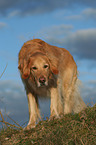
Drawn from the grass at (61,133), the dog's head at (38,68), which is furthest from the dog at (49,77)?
the grass at (61,133)

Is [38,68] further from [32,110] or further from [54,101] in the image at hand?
A: [32,110]

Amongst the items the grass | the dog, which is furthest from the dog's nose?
the grass

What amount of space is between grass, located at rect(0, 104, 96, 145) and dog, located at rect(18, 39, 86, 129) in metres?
0.58

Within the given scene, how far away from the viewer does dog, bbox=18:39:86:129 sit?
669cm

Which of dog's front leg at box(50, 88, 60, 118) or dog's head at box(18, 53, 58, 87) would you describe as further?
dog's front leg at box(50, 88, 60, 118)

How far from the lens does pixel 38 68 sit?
6621 millimetres

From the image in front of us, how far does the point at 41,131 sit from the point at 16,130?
1132 mm

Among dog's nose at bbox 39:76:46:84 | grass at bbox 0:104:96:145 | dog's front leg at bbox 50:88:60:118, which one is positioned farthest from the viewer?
dog's front leg at bbox 50:88:60:118

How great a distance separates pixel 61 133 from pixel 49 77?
6.86ft

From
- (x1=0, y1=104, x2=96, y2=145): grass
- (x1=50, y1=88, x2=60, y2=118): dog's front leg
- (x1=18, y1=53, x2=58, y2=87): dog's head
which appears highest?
(x1=18, y1=53, x2=58, y2=87): dog's head

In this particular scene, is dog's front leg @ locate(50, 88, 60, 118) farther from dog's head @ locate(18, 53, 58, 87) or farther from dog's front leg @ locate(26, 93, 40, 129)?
dog's head @ locate(18, 53, 58, 87)

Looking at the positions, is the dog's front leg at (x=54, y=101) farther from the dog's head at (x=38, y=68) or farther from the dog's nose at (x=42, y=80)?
the dog's nose at (x=42, y=80)

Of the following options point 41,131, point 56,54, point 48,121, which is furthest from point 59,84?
point 41,131

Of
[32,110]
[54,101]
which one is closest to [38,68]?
[54,101]
